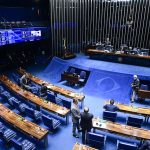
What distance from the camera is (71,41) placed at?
2022cm

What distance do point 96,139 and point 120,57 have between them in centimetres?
976

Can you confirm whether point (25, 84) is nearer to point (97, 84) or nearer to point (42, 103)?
point (42, 103)

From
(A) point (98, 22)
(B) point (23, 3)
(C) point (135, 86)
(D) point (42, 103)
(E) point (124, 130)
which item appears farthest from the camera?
(A) point (98, 22)

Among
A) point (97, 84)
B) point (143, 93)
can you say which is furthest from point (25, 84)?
point (143, 93)

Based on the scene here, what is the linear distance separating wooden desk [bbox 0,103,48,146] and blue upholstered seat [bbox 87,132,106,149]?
181 cm

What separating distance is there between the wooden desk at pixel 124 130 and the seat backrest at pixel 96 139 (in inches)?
26.4

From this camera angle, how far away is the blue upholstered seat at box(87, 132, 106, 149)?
7.91 metres

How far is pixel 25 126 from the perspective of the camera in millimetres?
8914

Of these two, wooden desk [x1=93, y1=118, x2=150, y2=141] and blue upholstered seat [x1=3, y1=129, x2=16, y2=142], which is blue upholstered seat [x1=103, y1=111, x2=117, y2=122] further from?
blue upholstered seat [x1=3, y1=129, x2=16, y2=142]

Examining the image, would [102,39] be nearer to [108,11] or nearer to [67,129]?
[108,11]

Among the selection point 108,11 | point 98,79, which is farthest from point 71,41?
point 98,79

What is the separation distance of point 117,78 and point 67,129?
5.81m

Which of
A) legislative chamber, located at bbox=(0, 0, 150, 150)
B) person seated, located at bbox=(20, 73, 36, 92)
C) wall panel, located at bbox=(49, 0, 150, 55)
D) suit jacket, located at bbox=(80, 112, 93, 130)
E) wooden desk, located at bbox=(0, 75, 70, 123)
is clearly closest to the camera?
suit jacket, located at bbox=(80, 112, 93, 130)

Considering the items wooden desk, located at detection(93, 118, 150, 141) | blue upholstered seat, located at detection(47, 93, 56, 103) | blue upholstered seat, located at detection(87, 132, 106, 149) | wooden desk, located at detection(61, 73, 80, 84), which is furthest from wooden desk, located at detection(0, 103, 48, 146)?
wooden desk, located at detection(61, 73, 80, 84)
